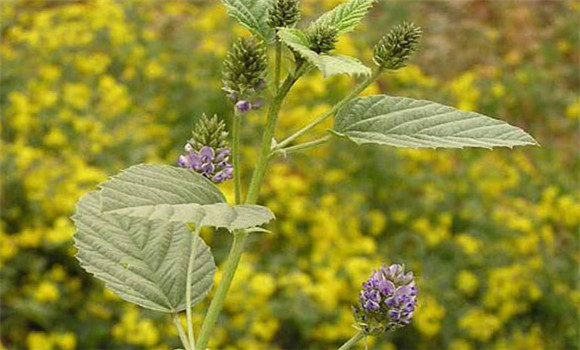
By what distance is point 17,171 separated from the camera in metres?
3.11

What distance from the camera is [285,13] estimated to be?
2.33ft

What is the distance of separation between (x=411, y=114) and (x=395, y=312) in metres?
0.15

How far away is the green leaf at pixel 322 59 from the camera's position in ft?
2.11

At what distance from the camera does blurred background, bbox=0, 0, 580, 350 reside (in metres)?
2.90

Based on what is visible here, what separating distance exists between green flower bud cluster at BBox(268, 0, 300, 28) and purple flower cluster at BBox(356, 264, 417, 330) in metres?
0.20

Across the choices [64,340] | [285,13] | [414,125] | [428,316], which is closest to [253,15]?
[285,13]

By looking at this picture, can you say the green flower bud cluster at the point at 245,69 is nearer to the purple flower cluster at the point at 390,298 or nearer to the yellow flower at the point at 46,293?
the purple flower cluster at the point at 390,298

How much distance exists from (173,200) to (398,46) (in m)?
0.22

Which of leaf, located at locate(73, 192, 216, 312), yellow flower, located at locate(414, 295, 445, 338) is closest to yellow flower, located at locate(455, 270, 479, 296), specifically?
yellow flower, located at locate(414, 295, 445, 338)

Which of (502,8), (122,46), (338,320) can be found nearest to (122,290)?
(338,320)

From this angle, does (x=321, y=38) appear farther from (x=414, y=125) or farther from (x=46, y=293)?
(x=46, y=293)

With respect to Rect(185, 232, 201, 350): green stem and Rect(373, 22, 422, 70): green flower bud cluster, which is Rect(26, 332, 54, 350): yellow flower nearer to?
Rect(185, 232, 201, 350): green stem

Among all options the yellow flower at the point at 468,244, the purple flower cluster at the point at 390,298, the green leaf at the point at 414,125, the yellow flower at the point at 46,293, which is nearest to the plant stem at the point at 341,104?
the green leaf at the point at 414,125

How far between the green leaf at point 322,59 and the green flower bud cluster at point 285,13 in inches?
0.8
